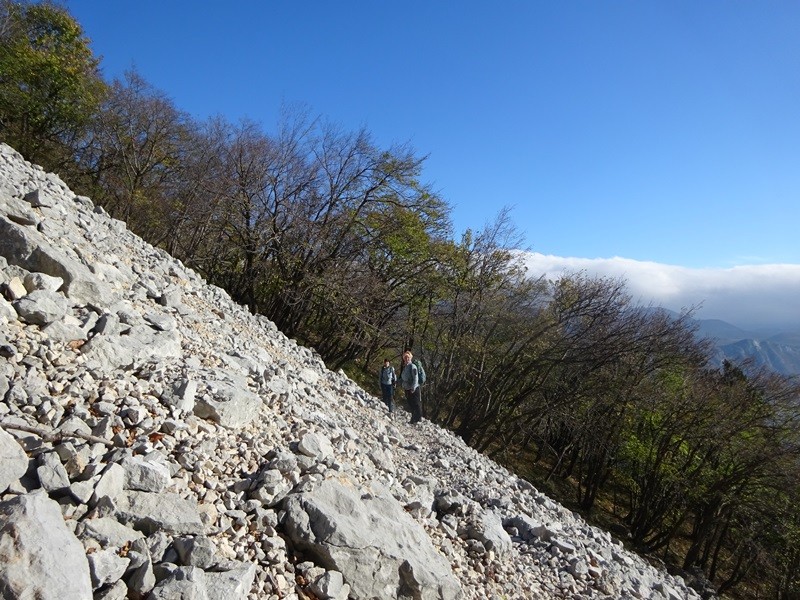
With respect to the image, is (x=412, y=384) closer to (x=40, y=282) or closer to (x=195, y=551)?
(x=40, y=282)

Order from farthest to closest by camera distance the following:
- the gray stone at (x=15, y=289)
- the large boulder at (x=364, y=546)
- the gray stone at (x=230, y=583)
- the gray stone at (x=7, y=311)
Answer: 1. the gray stone at (x=15, y=289)
2. the gray stone at (x=7, y=311)
3. the large boulder at (x=364, y=546)
4. the gray stone at (x=230, y=583)

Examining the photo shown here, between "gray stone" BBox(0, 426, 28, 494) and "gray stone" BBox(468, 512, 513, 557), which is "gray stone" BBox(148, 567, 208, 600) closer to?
"gray stone" BBox(0, 426, 28, 494)

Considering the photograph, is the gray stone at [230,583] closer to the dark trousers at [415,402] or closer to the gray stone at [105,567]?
the gray stone at [105,567]

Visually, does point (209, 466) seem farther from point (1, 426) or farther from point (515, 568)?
point (515, 568)

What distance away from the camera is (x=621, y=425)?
65.4 feet

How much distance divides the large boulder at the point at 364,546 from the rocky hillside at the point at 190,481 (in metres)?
0.01

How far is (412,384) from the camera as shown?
11203 mm

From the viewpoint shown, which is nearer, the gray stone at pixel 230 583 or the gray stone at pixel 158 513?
the gray stone at pixel 230 583

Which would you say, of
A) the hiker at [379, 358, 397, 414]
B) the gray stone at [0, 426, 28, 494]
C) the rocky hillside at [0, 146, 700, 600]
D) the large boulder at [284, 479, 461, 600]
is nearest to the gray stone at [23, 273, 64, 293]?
the rocky hillside at [0, 146, 700, 600]

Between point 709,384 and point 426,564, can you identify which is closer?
point 426,564

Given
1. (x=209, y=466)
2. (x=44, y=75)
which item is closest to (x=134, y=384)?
(x=209, y=466)

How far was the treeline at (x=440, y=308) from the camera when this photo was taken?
16203mm

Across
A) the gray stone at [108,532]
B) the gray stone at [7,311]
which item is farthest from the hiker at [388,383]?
the gray stone at [108,532]

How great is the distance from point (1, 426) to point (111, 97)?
21.1 meters
